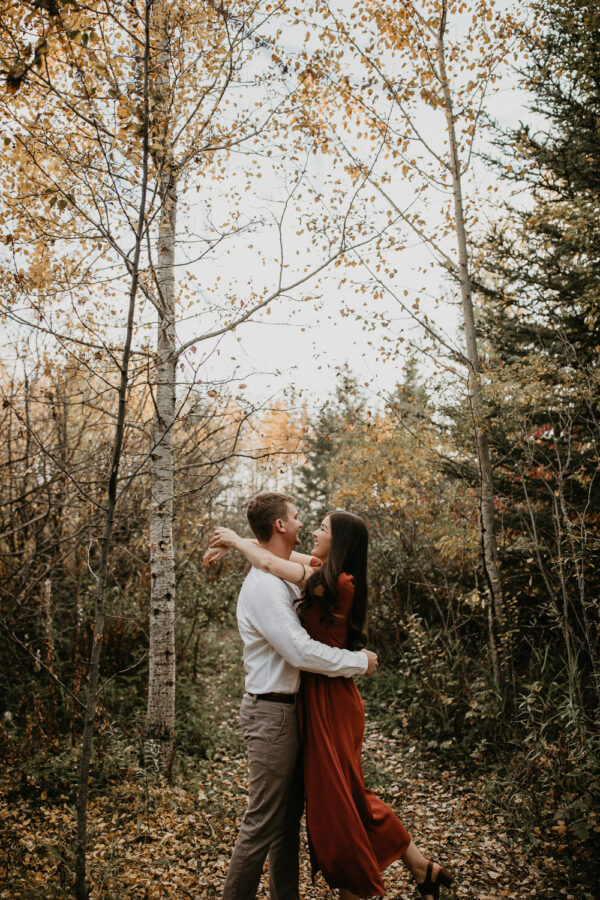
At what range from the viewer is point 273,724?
240 cm

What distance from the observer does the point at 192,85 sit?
12.9 feet

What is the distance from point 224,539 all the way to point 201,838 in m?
2.26

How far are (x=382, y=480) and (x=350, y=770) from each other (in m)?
4.35

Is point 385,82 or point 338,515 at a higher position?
point 385,82

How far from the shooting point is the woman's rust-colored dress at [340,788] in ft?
7.68

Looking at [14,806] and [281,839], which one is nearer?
[281,839]

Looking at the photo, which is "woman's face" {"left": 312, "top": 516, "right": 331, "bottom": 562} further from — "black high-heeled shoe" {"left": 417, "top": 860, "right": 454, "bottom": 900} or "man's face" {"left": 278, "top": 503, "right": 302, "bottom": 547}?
"black high-heeled shoe" {"left": 417, "top": 860, "right": 454, "bottom": 900}

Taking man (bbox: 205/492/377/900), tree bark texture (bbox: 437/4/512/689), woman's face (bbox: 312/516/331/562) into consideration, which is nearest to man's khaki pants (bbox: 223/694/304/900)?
man (bbox: 205/492/377/900)

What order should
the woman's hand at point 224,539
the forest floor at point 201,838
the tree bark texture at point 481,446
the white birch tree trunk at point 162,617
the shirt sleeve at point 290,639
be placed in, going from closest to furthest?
the shirt sleeve at point 290,639
the woman's hand at point 224,539
the forest floor at point 201,838
the white birch tree trunk at point 162,617
the tree bark texture at point 481,446

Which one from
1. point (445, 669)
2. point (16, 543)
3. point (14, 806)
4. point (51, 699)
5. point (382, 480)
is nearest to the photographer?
point (14, 806)

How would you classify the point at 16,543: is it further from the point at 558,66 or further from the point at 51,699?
the point at 558,66

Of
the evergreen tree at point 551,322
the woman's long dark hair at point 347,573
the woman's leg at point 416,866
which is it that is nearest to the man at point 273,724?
the woman's long dark hair at point 347,573

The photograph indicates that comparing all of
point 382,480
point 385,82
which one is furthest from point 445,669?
point 385,82

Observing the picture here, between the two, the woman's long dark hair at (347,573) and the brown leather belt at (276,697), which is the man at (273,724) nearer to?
the brown leather belt at (276,697)
